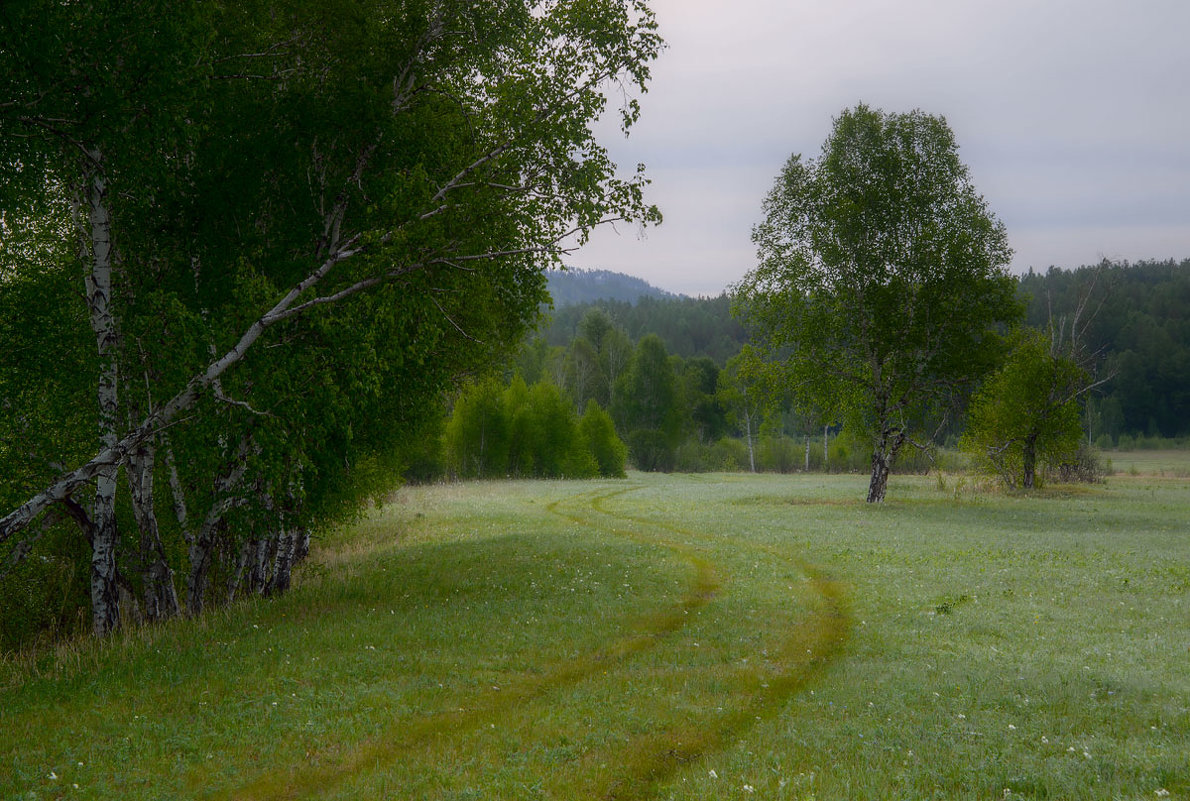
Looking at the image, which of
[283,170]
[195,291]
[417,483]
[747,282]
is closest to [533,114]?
[283,170]

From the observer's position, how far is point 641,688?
11445mm

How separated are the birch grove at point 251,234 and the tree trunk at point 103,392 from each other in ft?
0.21

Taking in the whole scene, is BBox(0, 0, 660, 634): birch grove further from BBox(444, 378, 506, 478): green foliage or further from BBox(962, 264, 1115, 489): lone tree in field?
BBox(444, 378, 506, 478): green foliage

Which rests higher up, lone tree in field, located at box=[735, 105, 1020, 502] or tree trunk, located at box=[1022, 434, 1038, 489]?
lone tree in field, located at box=[735, 105, 1020, 502]

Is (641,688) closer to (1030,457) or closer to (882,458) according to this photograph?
(882,458)

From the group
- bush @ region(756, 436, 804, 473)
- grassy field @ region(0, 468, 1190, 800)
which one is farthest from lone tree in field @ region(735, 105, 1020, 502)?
bush @ region(756, 436, 804, 473)

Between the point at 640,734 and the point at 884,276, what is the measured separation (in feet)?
127

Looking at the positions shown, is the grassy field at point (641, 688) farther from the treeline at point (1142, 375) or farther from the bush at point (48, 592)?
the treeline at point (1142, 375)

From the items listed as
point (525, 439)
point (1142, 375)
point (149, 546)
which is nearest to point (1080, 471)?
point (525, 439)

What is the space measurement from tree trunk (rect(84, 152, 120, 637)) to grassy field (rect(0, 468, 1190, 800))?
1.03 meters

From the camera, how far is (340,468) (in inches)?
676

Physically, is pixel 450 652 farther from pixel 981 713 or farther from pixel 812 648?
pixel 981 713

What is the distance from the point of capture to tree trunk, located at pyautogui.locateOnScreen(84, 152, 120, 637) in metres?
14.4

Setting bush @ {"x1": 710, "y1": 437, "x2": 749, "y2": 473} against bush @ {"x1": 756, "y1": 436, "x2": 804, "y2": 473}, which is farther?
bush @ {"x1": 710, "y1": 437, "x2": 749, "y2": 473}
